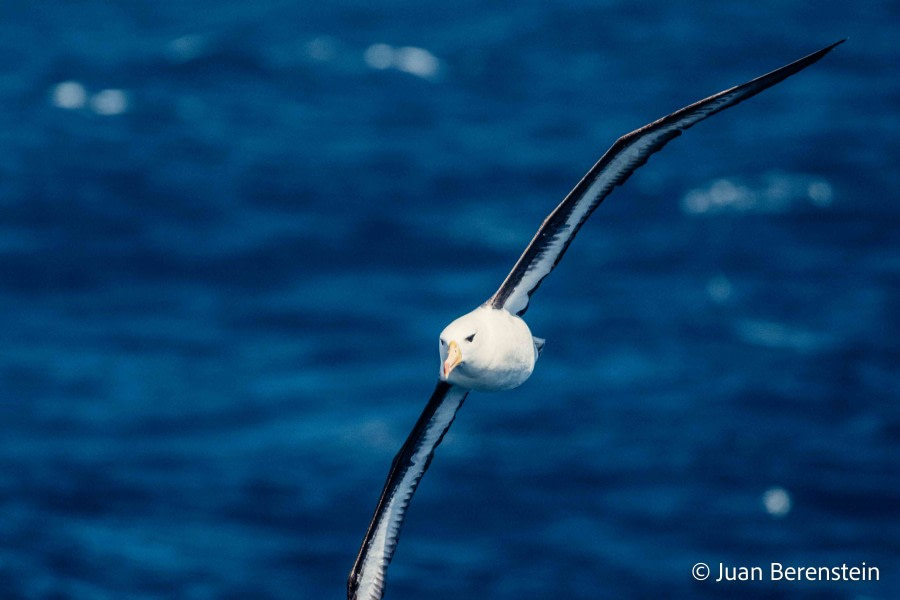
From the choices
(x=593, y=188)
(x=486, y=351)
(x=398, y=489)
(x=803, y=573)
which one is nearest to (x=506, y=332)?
(x=486, y=351)

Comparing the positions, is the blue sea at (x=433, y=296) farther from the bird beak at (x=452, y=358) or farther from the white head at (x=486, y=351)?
the bird beak at (x=452, y=358)

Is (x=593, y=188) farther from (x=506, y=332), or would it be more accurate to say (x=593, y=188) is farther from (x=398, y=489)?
(x=398, y=489)

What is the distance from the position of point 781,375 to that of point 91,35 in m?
24.0

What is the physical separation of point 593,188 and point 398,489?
4583 mm

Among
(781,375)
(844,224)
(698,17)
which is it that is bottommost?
(781,375)

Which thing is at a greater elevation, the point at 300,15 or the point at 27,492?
the point at 300,15

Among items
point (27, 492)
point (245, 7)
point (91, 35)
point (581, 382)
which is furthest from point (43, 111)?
point (581, 382)

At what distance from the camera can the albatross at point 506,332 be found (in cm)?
1523

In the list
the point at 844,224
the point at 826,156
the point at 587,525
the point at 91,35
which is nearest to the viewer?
the point at 587,525

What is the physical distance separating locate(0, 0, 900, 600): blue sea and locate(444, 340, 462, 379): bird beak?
43.0ft

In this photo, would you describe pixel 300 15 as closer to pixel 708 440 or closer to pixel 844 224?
pixel 844 224

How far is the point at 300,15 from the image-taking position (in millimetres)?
46500

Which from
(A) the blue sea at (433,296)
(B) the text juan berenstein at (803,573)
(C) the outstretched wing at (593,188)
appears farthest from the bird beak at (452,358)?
(B) the text juan berenstein at (803,573)

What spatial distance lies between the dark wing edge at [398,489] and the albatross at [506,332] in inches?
0.5
